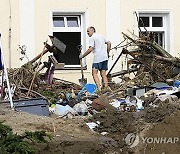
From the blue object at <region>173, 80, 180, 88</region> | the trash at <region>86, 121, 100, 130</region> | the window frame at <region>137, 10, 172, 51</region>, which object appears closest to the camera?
the trash at <region>86, 121, 100, 130</region>

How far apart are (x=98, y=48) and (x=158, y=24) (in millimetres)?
4351

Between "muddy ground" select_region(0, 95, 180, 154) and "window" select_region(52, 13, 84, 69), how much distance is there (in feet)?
25.1

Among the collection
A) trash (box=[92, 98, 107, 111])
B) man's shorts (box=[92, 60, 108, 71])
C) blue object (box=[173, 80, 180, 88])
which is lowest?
trash (box=[92, 98, 107, 111])

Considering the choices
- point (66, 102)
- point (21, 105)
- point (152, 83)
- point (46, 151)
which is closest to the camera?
point (46, 151)

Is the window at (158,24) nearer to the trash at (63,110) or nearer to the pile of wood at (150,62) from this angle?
the pile of wood at (150,62)

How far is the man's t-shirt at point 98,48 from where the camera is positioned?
1380 cm

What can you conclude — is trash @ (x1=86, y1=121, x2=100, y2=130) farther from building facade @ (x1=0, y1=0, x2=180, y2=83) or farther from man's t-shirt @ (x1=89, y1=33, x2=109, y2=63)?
building facade @ (x1=0, y1=0, x2=180, y2=83)

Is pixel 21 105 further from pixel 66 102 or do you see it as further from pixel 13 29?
pixel 13 29

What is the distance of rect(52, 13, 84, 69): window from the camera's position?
55.4 ft

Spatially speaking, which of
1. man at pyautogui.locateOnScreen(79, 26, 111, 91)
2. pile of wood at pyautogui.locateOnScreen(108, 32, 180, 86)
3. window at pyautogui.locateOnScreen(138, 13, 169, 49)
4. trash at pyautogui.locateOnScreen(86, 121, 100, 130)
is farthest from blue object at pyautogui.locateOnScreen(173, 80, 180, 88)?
window at pyautogui.locateOnScreen(138, 13, 169, 49)

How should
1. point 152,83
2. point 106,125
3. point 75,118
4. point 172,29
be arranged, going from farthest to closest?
point 172,29 → point 152,83 → point 75,118 → point 106,125

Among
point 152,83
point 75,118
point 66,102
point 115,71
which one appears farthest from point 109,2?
point 75,118

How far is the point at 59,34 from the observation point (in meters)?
17.0

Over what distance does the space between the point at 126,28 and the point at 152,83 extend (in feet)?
13.3
